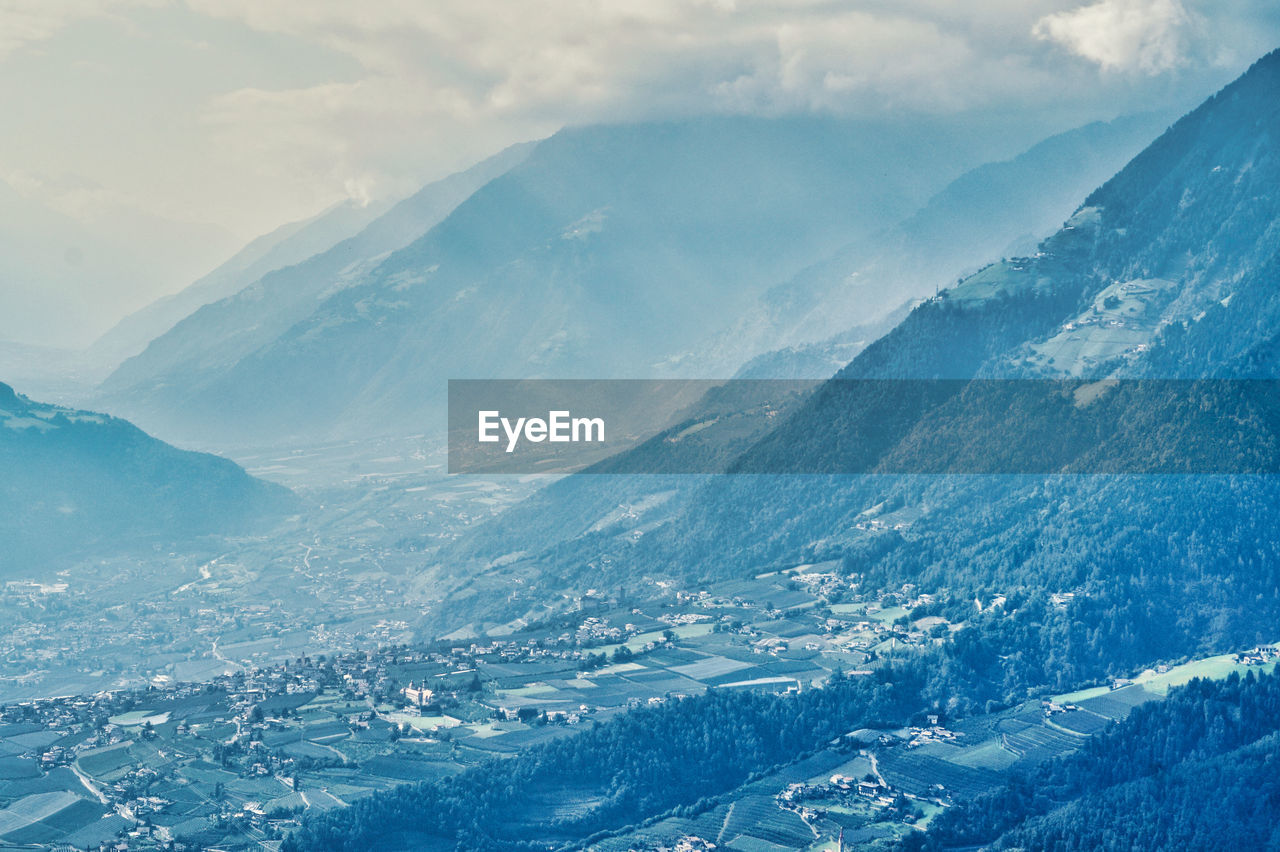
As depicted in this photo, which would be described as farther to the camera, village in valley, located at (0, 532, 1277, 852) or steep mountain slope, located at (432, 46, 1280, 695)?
steep mountain slope, located at (432, 46, 1280, 695)

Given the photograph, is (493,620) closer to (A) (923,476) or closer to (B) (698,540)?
(B) (698,540)

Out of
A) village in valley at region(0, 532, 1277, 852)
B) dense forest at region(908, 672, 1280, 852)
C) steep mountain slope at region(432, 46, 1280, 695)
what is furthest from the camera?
steep mountain slope at region(432, 46, 1280, 695)

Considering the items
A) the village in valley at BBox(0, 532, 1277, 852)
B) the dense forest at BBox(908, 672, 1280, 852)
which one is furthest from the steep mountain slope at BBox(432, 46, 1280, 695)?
the dense forest at BBox(908, 672, 1280, 852)

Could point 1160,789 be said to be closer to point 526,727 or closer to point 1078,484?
point 526,727

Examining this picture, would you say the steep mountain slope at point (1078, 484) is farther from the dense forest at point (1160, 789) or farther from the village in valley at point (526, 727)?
the dense forest at point (1160, 789)

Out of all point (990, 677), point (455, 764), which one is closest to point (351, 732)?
point (455, 764)

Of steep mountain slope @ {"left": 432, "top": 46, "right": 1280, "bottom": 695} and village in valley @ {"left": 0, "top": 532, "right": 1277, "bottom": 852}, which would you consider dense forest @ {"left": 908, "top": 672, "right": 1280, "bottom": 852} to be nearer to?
village in valley @ {"left": 0, "top": 532, "right": 1277, "bottom": 852}

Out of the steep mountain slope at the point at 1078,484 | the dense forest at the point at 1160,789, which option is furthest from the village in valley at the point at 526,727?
the steep mountain slope at the point at 1078,484
